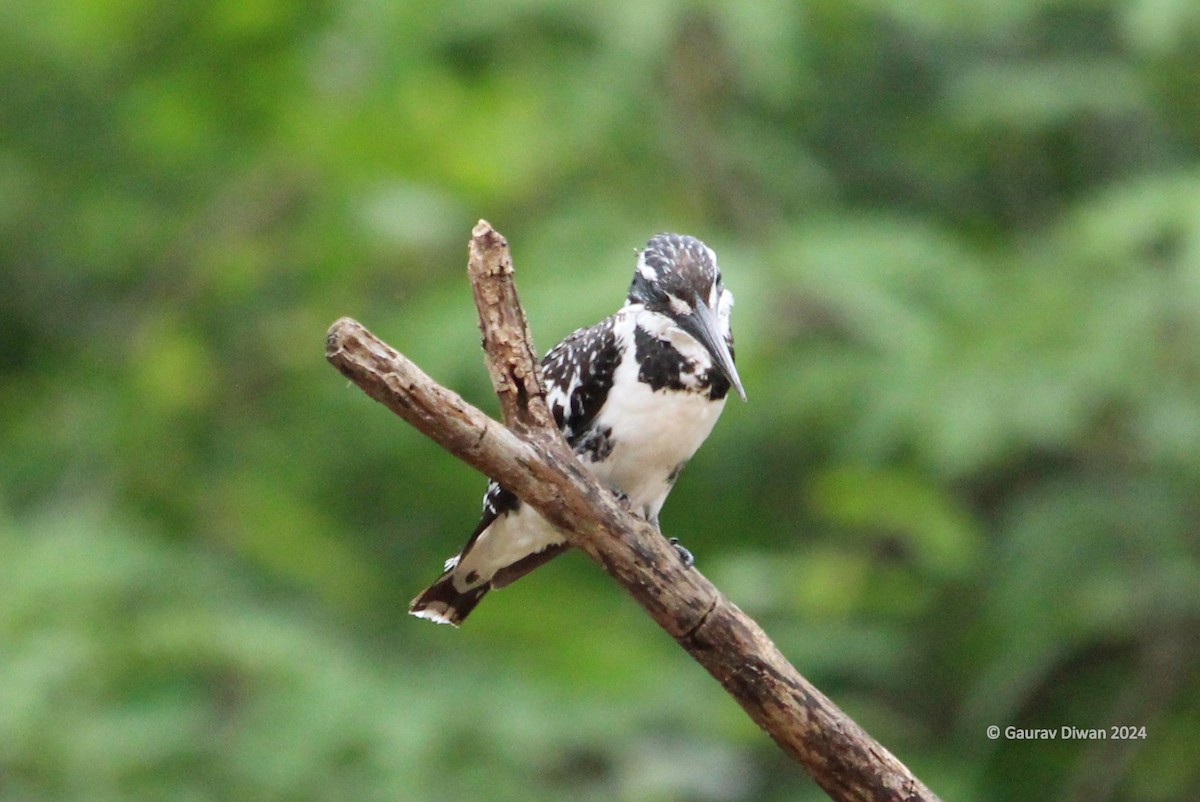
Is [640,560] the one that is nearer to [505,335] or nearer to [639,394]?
[505,335]

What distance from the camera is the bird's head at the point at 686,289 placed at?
11.2 ft

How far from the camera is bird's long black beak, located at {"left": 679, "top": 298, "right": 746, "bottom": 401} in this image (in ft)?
10.9

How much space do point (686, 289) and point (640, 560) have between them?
0.72 m

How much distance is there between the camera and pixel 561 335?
5.12m

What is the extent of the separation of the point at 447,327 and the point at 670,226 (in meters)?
0.99

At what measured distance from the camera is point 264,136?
6695mm

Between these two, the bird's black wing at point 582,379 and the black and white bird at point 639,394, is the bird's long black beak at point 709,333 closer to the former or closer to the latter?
the black and white bird at point 639,394

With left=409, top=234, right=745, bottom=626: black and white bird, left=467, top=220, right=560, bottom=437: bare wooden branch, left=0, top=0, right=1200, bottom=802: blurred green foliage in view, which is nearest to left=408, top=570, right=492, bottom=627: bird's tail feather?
left=409, top=234, right=745, bottom=626: black and white bird

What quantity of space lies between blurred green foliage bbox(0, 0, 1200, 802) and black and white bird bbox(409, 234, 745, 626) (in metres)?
1.19

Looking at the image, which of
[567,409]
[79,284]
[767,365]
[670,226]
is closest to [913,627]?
[767,365]

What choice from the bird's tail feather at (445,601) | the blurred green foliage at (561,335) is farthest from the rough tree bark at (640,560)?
the blurred green foliage at (561,335)

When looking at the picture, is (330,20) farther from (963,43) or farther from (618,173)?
(963,43)

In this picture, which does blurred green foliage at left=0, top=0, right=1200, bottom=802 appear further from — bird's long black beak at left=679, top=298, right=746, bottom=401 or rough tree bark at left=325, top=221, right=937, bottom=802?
rough tree bark at left=325, top=221, right=937, bottom=802

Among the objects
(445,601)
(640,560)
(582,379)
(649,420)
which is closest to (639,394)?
(649,420)
